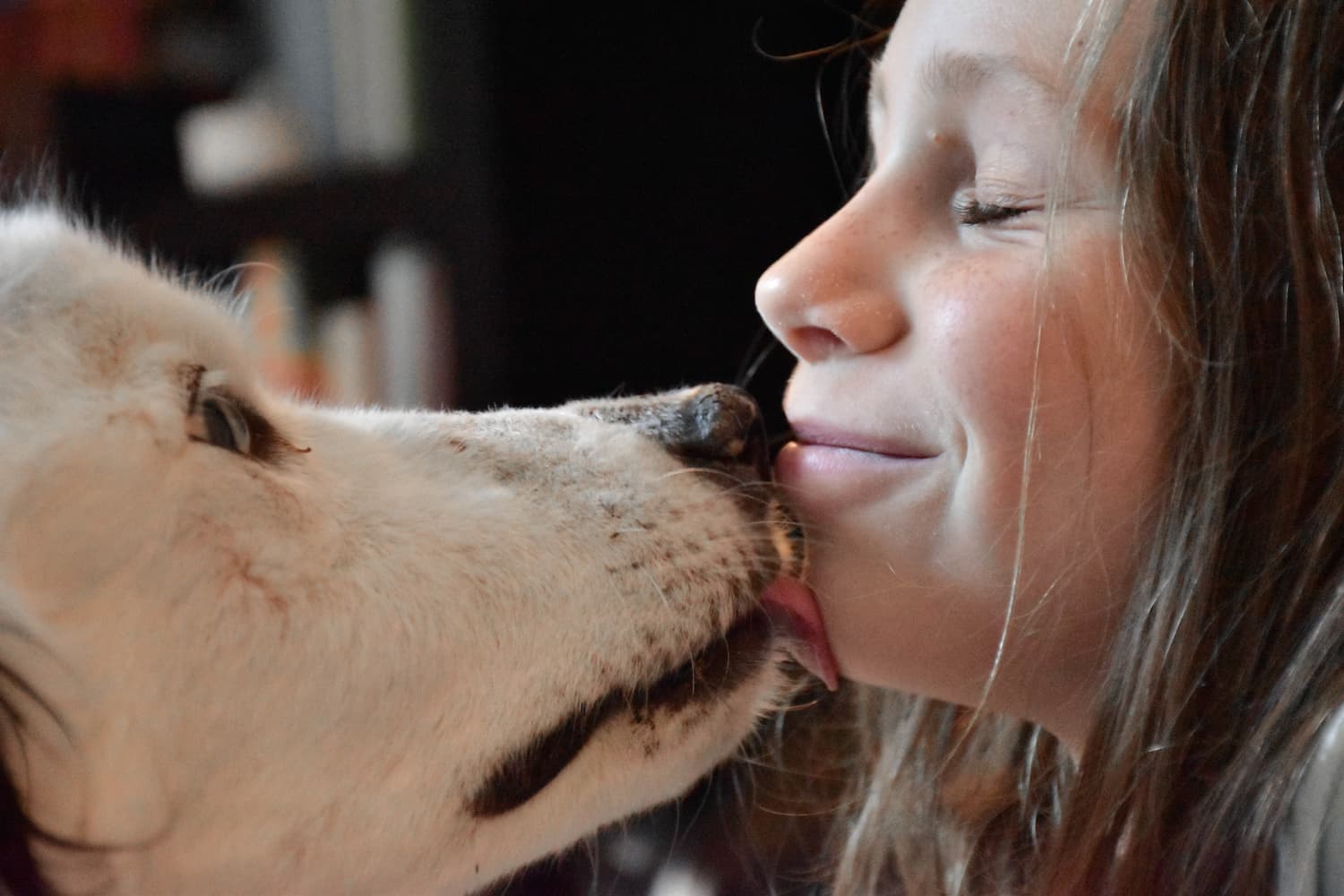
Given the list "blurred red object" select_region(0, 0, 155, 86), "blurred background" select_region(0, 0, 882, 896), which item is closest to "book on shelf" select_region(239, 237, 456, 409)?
"blurred background" select_region(0, 0, 882, 896)

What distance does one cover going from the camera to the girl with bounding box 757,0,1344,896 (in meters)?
0.68

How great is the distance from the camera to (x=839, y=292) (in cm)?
79

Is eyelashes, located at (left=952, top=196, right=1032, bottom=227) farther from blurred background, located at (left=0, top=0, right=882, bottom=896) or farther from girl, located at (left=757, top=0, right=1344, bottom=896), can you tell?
blurred background, located at (left=0, top=0, right=882, bottom=896)

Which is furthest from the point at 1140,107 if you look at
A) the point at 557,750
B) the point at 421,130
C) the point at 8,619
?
the point at 421,130

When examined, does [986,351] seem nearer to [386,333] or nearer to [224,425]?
[224,425]

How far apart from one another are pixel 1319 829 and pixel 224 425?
2.06 ft

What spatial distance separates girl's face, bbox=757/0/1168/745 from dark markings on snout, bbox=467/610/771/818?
0.20 feet

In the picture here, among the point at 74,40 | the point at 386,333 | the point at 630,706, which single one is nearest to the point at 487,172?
the point at 386,333

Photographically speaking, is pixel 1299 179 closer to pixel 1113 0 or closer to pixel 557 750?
pixel 1113 0

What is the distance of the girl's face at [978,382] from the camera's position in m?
0.72

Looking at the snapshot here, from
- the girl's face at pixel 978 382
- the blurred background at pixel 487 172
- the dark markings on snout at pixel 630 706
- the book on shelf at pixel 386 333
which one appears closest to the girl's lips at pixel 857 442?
the girl's face at pixel 978 382

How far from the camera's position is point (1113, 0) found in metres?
0.71

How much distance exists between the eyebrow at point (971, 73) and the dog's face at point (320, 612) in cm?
24

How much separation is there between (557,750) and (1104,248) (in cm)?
43
